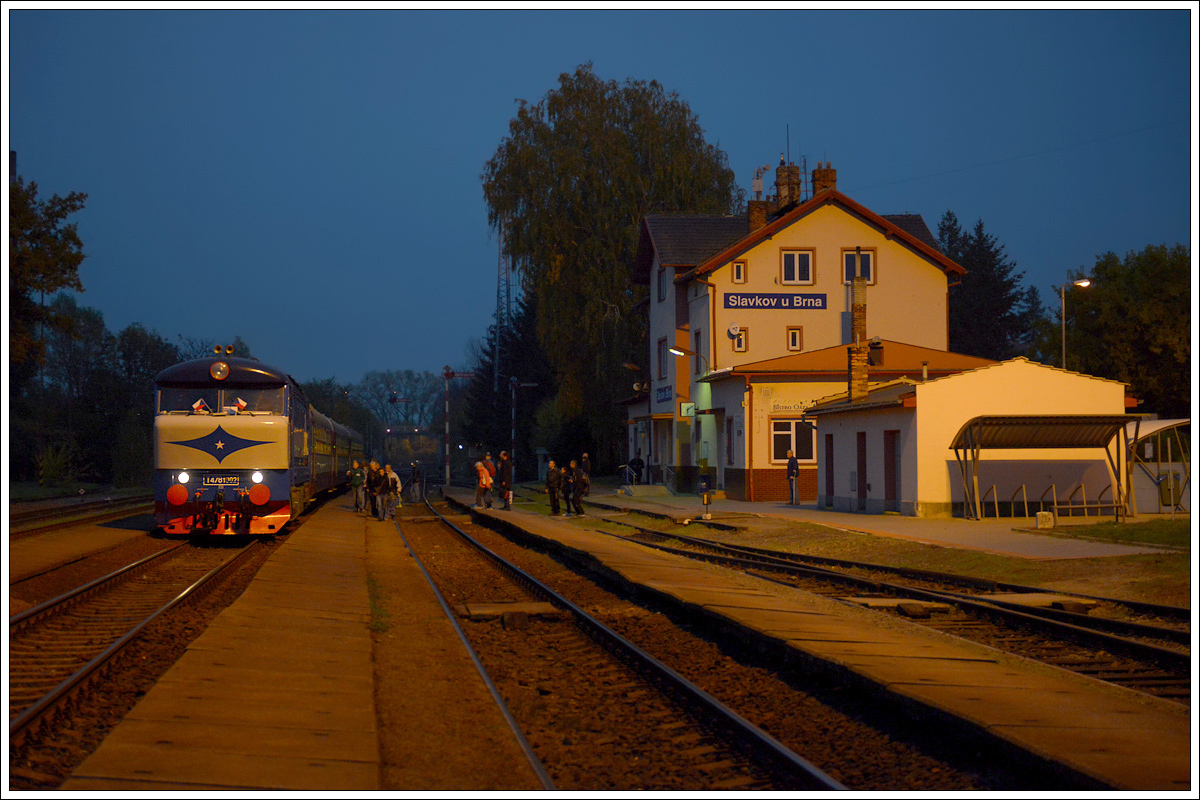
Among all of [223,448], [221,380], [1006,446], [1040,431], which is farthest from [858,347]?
[223,448]

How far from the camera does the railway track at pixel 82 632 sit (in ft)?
25.5

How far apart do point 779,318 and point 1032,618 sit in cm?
2833

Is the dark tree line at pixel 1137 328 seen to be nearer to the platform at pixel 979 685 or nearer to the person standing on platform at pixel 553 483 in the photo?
the person standing on platform at pixel 553 483

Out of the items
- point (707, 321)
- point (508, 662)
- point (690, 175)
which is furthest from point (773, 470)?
point (508, 662)

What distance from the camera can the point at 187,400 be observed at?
2012 cm

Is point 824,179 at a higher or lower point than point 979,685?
higher

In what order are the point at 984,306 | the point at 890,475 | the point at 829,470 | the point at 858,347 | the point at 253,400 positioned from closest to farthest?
the point at 253,400 → the point at 890,475 → the point at 829,470 → the point at 858,347 → the point at 984,306

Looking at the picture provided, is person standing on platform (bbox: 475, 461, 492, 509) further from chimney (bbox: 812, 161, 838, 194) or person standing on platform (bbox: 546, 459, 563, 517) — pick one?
chimney (bbox: 812, 161, 838, 194)

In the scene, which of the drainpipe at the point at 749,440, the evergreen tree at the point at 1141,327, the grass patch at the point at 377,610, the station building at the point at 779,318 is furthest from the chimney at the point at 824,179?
the grass patch at the point at 377,610

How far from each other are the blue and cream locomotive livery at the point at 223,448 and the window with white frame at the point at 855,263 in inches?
→ 965

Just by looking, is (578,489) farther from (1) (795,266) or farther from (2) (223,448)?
(2) (223,448)

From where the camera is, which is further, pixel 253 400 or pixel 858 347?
pixel 858 347

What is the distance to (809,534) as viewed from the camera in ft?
76.2

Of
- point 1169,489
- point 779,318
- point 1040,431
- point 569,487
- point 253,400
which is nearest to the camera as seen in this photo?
point 253,400
